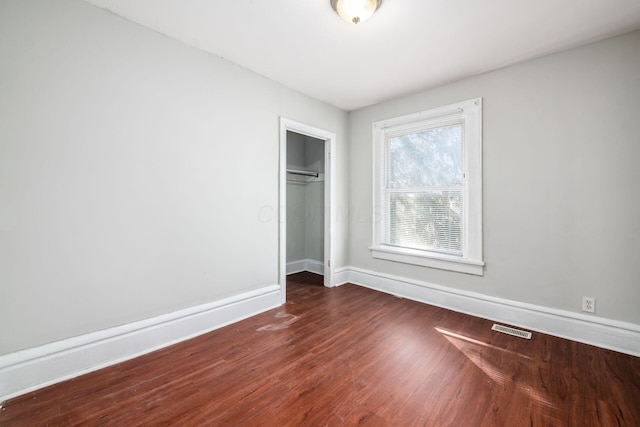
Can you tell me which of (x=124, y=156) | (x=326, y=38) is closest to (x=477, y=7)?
(x=326, y=38)

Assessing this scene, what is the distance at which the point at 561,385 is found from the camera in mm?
1768

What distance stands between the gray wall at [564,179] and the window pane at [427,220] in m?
0.31

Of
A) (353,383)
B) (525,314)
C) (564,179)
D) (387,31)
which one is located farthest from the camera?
(525,314)

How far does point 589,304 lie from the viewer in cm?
231

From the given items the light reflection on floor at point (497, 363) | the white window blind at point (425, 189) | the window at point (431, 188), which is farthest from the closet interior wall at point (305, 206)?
the light reflection on floor at point (497, 363)

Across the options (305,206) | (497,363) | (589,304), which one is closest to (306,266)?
(305,206)

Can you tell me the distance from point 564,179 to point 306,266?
12.0ft

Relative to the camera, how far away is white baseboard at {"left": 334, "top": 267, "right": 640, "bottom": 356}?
7.14ft

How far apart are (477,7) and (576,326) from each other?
2.73 meters

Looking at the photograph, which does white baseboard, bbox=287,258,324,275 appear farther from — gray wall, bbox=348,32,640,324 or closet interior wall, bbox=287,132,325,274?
gray wall, bbox=348,32,640,324

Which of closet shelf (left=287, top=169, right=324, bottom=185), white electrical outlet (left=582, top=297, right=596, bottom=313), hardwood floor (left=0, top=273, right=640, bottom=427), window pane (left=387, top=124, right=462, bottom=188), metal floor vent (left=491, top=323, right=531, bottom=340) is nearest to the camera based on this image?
hardwood floor (left=0, top=273, right=640, bottom=427)

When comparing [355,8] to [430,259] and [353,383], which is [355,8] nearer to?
[353,383]

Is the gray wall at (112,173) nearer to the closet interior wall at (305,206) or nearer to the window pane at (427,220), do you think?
the closet interior wall at (305,206)

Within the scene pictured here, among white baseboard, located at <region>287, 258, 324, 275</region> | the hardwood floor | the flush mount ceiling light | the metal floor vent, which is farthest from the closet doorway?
the metal floor vent
